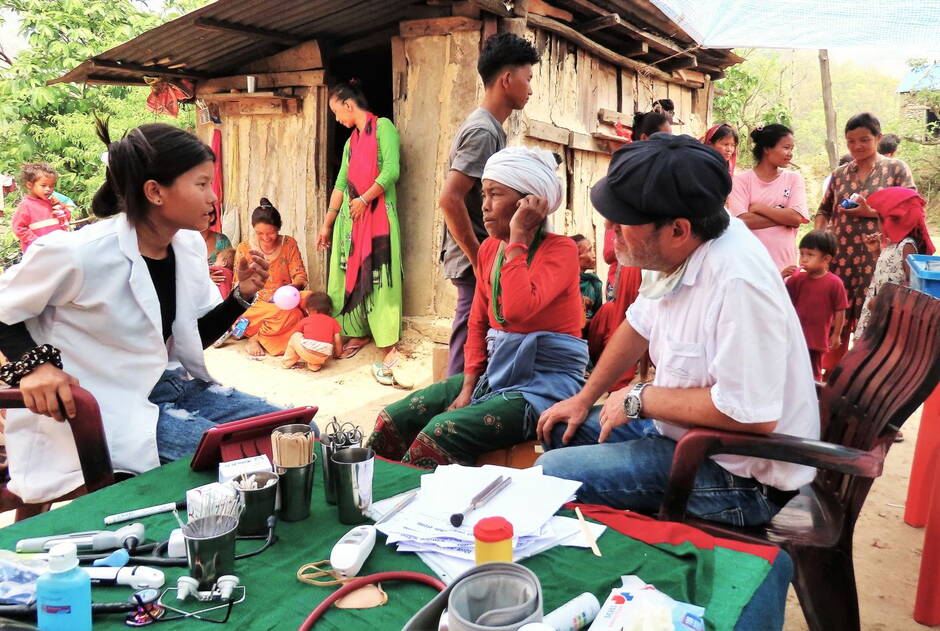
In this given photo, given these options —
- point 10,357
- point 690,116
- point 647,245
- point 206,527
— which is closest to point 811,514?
point 647,245

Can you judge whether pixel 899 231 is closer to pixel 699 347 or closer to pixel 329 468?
pixel 699 347

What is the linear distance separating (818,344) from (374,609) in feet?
14.7

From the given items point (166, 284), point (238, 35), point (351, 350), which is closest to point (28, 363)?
point (166, 284)

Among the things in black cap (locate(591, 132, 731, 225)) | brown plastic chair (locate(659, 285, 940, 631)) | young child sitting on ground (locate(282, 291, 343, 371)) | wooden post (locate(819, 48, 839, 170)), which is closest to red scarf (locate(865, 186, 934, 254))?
brown plastic chair (locate(659, 285, 940, 631))

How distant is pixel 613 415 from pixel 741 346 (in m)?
0.52

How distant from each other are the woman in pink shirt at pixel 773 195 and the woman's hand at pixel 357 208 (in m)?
3.19

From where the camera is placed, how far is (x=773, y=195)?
4.88 m

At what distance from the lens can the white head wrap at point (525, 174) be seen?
2727mm

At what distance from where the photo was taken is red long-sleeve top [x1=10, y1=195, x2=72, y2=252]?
783cm

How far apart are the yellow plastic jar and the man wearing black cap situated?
747 mm

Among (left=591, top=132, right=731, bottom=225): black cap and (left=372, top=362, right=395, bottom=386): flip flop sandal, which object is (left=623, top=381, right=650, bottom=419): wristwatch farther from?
(left=372, top=362, right=395, bottom=386): flip flop sandal

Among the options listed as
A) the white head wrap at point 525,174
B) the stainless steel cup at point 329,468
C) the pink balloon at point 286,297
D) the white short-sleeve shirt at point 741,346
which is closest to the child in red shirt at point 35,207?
the pink balloon at point 286,297

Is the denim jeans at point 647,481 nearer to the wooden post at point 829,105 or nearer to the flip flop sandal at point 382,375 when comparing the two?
the flip flop sandal at point 382,375

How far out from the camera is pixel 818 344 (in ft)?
15.7
